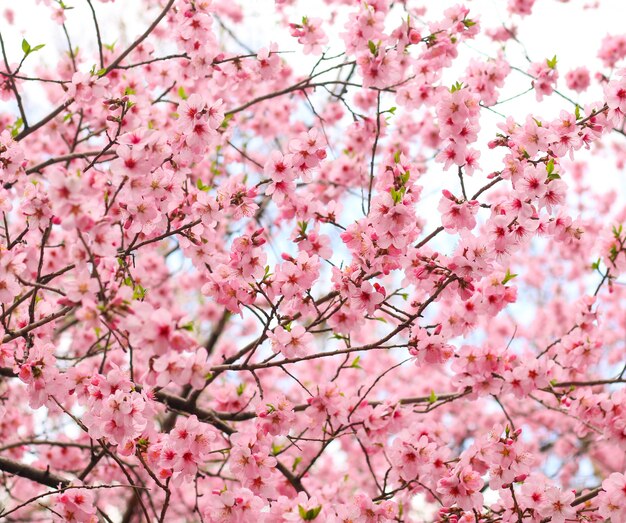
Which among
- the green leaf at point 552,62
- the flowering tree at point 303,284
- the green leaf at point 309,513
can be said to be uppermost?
the green leaf at point 552,62

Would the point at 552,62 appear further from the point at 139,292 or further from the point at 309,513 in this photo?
the point at 309,513

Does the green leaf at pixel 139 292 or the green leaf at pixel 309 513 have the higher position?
the green leaf at pixel 139 292

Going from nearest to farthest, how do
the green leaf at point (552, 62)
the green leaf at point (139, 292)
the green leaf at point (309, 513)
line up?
1. the green leaf at point (309, 513)
2. the green leaf at point (139, 292)
3. the green leaf at point (552, 62)

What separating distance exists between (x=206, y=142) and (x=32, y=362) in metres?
1.43

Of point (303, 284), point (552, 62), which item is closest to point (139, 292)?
point (303, 284)

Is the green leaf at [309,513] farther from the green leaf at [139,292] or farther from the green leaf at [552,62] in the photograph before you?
the green leaf at [552,62]

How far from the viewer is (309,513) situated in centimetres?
272

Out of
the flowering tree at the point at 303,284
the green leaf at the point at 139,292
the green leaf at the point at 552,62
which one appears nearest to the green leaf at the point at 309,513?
the flowering tree at the point at 303,284

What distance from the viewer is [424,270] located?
3029mm

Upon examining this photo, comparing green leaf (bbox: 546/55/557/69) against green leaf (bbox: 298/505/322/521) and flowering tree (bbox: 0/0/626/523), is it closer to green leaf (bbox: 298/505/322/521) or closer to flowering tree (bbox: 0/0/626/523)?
flowering tree (bbox: 0/0/626/523)

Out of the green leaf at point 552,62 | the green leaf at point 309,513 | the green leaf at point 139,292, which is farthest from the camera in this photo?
the green leaf at point 552,62

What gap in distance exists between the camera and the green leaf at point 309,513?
271 centimetres

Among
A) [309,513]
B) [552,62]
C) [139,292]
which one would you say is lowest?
[309,513]

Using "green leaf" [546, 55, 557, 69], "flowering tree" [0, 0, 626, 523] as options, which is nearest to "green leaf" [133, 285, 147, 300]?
"flowering tree" [0, 0, 626, 523]
